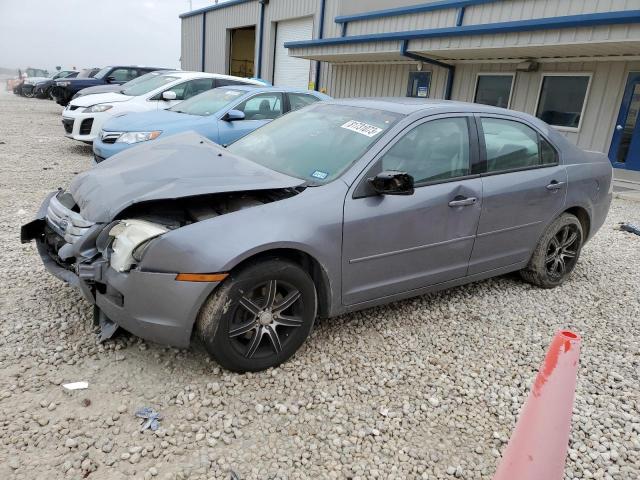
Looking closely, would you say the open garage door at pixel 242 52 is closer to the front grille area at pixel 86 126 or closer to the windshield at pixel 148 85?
the windshield at pixel 148 85

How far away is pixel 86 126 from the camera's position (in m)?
8.86

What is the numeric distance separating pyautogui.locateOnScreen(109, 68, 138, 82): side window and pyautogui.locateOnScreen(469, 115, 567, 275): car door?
1529 centimetres

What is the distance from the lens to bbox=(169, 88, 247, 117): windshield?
7512 millimetres

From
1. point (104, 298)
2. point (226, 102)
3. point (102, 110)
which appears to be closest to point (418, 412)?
point (104, 298)

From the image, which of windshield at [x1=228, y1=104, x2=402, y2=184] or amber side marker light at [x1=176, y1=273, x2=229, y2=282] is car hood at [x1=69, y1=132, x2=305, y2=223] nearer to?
windshield at [x1=228, y1=104, x2=402, y2=184]

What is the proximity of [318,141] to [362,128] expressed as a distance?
12.7 inches

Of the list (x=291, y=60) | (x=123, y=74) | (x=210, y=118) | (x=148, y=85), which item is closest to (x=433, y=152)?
(x=210, y=118)

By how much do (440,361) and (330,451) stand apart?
1121mm

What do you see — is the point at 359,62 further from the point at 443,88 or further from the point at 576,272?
the point at 576,272

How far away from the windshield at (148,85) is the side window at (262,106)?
3.01 metres

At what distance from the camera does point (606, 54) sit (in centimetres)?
936

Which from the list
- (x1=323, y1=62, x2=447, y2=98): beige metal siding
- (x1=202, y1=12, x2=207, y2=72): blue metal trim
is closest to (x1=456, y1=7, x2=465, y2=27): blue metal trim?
(x1=323, y1=62, x2=447, y2=98): beige metal siding

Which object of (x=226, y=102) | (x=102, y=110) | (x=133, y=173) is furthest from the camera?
(x=102, y=110)

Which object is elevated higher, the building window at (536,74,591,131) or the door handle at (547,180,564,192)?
the building window at (536,74,591,131)
